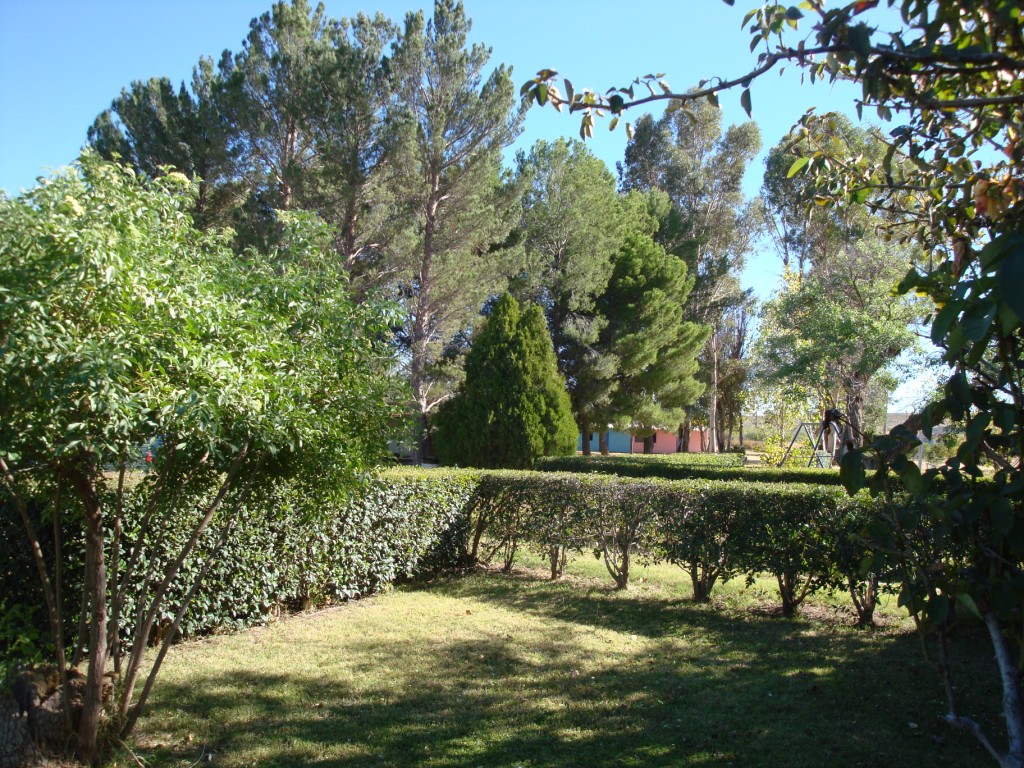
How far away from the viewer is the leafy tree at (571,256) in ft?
82.8

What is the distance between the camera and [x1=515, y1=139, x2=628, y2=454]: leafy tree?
25.2 metres

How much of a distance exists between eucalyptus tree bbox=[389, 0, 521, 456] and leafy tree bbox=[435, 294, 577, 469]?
6.29 ft

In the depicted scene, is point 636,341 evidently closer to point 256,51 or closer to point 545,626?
point 256,51

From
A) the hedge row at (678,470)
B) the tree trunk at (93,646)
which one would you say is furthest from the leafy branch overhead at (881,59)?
the hedge row at (678,470)

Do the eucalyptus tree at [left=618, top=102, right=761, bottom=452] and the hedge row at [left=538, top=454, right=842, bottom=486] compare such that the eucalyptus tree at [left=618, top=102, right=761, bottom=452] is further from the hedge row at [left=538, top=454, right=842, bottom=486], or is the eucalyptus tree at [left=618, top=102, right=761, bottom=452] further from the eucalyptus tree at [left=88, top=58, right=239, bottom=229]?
the eucalyptus tree at [left=88, top=58, right=239, bottom=229]

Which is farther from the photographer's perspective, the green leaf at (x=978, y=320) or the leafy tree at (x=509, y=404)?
the leafy tree at (x=509, y=404)

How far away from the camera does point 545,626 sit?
687cm

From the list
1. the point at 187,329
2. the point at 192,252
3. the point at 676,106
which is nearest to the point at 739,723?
the point at 676,106

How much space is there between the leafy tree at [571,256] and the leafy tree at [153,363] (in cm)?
2048

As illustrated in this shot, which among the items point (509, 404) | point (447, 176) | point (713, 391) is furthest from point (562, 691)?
point (713, 391)

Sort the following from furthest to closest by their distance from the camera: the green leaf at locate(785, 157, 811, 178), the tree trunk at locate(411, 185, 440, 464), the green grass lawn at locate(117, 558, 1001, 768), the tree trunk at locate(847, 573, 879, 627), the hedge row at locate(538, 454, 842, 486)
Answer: the tree trunk at locate(411, 185, 440, 464), the hedge row at locate(538, 454, 842, 486), the tree trunk at locate(847, 573, 879, 627), the green leaf at locate(785, 157, 811, 178), the green grass lawn at locate(117, 558, 1001, 768)

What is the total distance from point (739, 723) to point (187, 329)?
12.9 feet

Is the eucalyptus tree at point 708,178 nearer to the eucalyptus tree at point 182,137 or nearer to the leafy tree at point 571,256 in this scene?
the leafy tree at point 571,256

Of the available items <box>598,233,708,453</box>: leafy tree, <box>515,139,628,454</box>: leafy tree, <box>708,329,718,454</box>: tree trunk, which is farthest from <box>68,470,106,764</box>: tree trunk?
<box>708,329,718,454</box>: tree trunk
